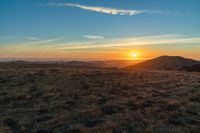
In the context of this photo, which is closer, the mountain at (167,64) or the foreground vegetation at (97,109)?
the foreground vegetation at (97,109)

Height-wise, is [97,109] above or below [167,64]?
below

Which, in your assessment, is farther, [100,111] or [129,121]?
[100,111]

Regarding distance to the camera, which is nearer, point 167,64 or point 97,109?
point 97,109

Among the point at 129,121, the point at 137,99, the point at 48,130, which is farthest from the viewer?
the point at 137,99

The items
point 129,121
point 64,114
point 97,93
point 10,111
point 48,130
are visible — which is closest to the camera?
point 48,130

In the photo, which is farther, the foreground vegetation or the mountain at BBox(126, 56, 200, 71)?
the mountain at BBox(126, 56, 200, 71)

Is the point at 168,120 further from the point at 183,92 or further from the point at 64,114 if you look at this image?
the point at 183,92

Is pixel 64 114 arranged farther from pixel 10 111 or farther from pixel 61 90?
pixel 61 90

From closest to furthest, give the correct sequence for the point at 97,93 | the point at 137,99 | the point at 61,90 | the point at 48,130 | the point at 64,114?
the point at 48,130 < the point at 64,114 < the point at 137,99 < the point at 97,93 < the point at 61,90

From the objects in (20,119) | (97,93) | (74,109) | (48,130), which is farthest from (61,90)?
(48,130)

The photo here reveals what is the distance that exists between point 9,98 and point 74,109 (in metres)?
5.87

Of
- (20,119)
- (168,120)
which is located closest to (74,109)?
(20,119)

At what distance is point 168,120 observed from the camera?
12.5 metres

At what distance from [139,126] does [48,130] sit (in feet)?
13.3
